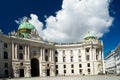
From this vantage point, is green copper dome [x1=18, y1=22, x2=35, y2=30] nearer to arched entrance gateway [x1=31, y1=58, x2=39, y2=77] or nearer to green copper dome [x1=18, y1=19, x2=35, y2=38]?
green copper dome [x1=18, y1=19, x2=35, y2=38]

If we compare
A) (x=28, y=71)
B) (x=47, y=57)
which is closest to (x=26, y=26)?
(x=47, y=57)

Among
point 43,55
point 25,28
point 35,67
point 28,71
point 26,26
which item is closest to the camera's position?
point 28,71

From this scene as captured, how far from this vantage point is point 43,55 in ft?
361

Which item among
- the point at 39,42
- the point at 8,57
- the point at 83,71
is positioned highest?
the point at 39,42

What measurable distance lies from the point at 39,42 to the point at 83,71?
27.7 m

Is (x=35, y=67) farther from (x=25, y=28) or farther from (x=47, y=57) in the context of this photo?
(x=25, y=28)

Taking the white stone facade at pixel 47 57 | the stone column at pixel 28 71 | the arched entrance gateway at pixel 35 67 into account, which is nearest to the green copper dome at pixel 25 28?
the white stone facade at pixel 47 57

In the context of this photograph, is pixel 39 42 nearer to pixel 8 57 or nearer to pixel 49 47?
pixel 49 47

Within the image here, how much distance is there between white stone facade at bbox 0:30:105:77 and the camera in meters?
93.4

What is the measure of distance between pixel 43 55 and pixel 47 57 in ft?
13.2

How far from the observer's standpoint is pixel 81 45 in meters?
120

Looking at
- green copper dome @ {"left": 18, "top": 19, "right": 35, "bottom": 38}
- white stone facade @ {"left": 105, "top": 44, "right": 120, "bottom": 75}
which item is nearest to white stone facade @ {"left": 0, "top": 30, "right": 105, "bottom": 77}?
green copper dome @ {"left": 18, "top": 19, "right": 35, "bottom": 38}

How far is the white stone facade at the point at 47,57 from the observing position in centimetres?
9344

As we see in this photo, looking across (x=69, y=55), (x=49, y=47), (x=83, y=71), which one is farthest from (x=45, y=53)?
(x=83, y=71)
